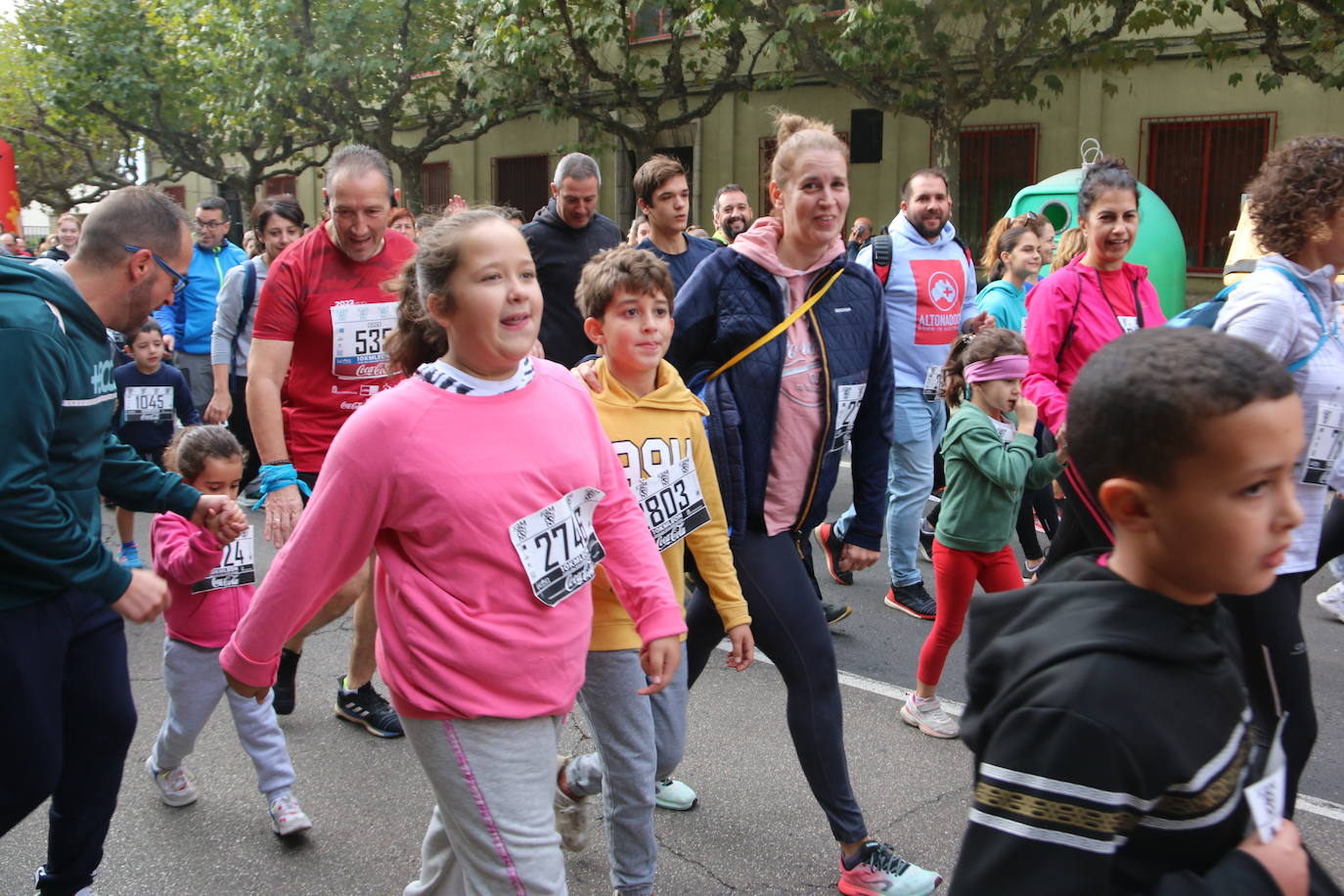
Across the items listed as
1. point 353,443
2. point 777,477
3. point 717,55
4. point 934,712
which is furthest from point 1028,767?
point 717,55

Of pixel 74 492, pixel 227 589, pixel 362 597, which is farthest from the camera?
pixel 362 597

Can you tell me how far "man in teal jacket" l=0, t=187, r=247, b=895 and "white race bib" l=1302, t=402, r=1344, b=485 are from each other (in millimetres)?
2767

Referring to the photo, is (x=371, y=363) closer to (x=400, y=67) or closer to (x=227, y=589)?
(x=227, y=589)

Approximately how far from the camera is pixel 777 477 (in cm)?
338

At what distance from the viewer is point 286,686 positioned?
15.0 ft

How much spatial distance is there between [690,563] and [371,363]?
1623 mm

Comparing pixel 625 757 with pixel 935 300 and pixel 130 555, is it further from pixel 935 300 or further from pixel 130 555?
pixel 130 555

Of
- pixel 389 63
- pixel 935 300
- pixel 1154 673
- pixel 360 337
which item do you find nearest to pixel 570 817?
pixel 360 337

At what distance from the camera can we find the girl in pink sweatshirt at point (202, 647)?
3553 mm

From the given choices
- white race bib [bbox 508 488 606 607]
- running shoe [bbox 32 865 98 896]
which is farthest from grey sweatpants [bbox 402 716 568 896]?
running shoe [bbox 32 865 98 896]

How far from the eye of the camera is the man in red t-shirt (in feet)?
13.5

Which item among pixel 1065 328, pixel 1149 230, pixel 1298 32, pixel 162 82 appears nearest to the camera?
pixel 1065 328

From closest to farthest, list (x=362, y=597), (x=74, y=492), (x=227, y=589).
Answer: (x=74, y=492) < (x=227, y=589) < (x=362, y=597)

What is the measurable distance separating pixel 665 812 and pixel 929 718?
117 centimetres
